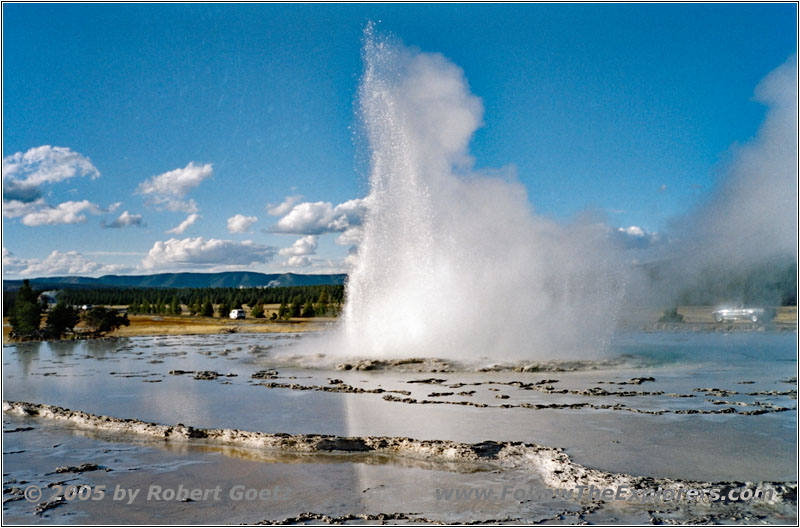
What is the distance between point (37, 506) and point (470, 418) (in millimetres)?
7651

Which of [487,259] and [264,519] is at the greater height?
[487,259]

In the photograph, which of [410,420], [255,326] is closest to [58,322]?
[255,326]

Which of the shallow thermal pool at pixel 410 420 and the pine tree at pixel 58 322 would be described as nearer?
the shallow thermal pool at pixel 410 420

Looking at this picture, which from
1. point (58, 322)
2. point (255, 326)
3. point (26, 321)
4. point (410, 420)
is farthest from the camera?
point (255, 326)

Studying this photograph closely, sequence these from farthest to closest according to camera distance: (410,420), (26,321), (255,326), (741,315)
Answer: (255,326) → (741,315) → (26,321) → (410,420)

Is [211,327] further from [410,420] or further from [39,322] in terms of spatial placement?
[410,420]

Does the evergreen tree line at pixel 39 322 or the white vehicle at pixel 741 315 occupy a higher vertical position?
the white vehicle at pixel 741 315

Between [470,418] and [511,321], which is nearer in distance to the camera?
[470,418]

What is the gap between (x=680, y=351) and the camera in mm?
26281

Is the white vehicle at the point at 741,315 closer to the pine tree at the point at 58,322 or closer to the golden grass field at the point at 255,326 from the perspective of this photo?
the golden grass field at the point at 255,326

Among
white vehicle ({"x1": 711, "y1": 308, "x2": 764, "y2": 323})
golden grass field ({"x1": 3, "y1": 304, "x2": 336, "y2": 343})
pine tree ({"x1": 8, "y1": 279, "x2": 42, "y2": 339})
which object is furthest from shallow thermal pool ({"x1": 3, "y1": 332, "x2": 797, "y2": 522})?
white vehicle ({"x1": 711, "y1": 308, "x2": 764, "y2": 323})

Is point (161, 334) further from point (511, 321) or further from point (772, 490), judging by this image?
point (772, 490)

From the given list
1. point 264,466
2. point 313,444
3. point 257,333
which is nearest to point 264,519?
point 264,466

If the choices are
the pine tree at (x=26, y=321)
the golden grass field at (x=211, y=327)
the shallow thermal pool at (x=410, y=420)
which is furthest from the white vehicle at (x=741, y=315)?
the pine tree at (x=26, y=321)
